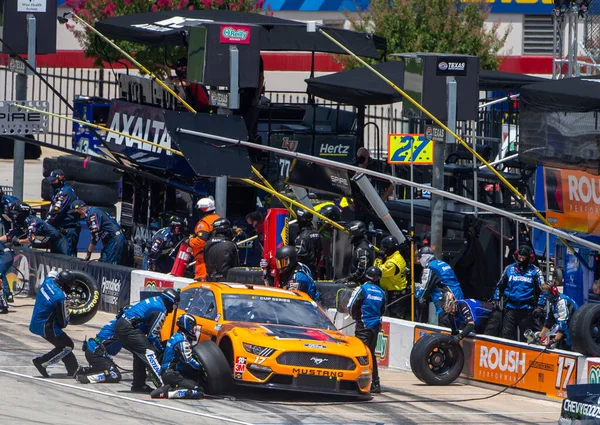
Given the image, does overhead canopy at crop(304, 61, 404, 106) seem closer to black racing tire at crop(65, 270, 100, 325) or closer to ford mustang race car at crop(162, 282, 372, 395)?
black racing tire at crop(65, 270, 100, 325)

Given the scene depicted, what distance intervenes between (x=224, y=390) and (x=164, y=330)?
5.29 feet

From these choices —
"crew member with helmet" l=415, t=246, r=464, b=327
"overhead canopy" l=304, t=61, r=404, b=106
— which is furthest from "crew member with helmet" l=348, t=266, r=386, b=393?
"overhead canopy" l=304, t=61, r=404, b=106

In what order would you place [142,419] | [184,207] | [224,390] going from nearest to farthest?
[142,419] < [224,390] < [184,207]

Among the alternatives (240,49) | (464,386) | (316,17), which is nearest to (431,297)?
(464,386)

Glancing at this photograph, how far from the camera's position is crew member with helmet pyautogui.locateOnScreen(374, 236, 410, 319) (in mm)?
16750

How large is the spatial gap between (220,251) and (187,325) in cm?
418

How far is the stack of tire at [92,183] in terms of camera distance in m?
25.4

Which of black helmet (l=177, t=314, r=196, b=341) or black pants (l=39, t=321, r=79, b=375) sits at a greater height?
black helmet (l=177, t=314, r=196, b=341)

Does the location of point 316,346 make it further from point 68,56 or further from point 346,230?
point 68,56

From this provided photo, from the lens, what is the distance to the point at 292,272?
53.3ft

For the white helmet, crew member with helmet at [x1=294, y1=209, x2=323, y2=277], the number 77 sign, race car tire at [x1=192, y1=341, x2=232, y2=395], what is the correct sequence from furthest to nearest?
the number 77 sign < the white helmet < crew member with helmet at [x1=294, y1=209, x2=323, y2=277] < race car tire at [x1=192, y1=341, x2=232, y2=395]

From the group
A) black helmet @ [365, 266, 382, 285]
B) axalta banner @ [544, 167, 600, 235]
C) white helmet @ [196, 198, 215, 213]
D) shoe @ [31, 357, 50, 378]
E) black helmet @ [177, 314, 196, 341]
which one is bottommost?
shoe @ [31, 357, 50, 378]

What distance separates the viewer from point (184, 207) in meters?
21.3

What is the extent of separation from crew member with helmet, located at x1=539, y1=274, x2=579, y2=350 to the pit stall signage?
271 millimetres
